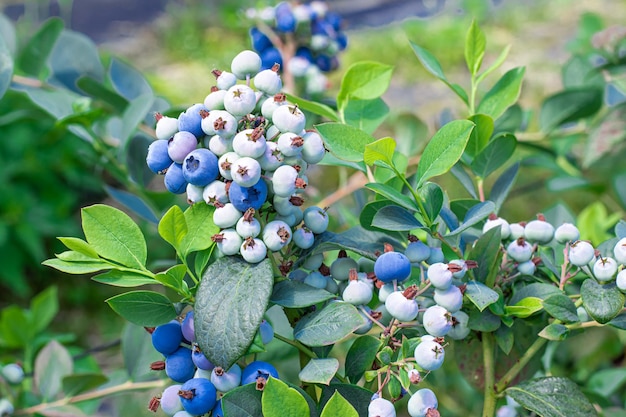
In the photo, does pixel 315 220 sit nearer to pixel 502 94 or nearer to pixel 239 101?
pixel 239 101

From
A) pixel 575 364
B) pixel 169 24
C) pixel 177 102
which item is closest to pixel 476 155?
pixel 575 364

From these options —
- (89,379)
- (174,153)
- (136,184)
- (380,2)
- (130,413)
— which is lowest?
(380,2)

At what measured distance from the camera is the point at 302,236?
442 mm

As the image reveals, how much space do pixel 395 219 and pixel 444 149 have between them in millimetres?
52

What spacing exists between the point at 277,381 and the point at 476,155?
25cm

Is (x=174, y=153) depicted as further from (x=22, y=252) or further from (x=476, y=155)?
(x=22, y=252)

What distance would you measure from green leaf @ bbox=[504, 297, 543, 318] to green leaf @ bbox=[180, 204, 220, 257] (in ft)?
0.64

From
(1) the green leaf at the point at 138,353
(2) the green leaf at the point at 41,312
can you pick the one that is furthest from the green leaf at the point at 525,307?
(2) the green leaf at the point at 41,312

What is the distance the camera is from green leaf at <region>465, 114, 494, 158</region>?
54 centimetres

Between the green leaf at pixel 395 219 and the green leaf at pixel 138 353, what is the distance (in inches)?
14.9

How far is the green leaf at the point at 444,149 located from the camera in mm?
444

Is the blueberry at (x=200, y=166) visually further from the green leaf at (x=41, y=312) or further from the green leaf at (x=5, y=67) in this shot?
the green leaf at (x=41, y=312)

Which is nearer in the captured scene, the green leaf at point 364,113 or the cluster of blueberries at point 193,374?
the cluster of blueberries at point 193,374

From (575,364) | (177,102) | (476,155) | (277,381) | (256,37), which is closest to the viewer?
(277,381)
